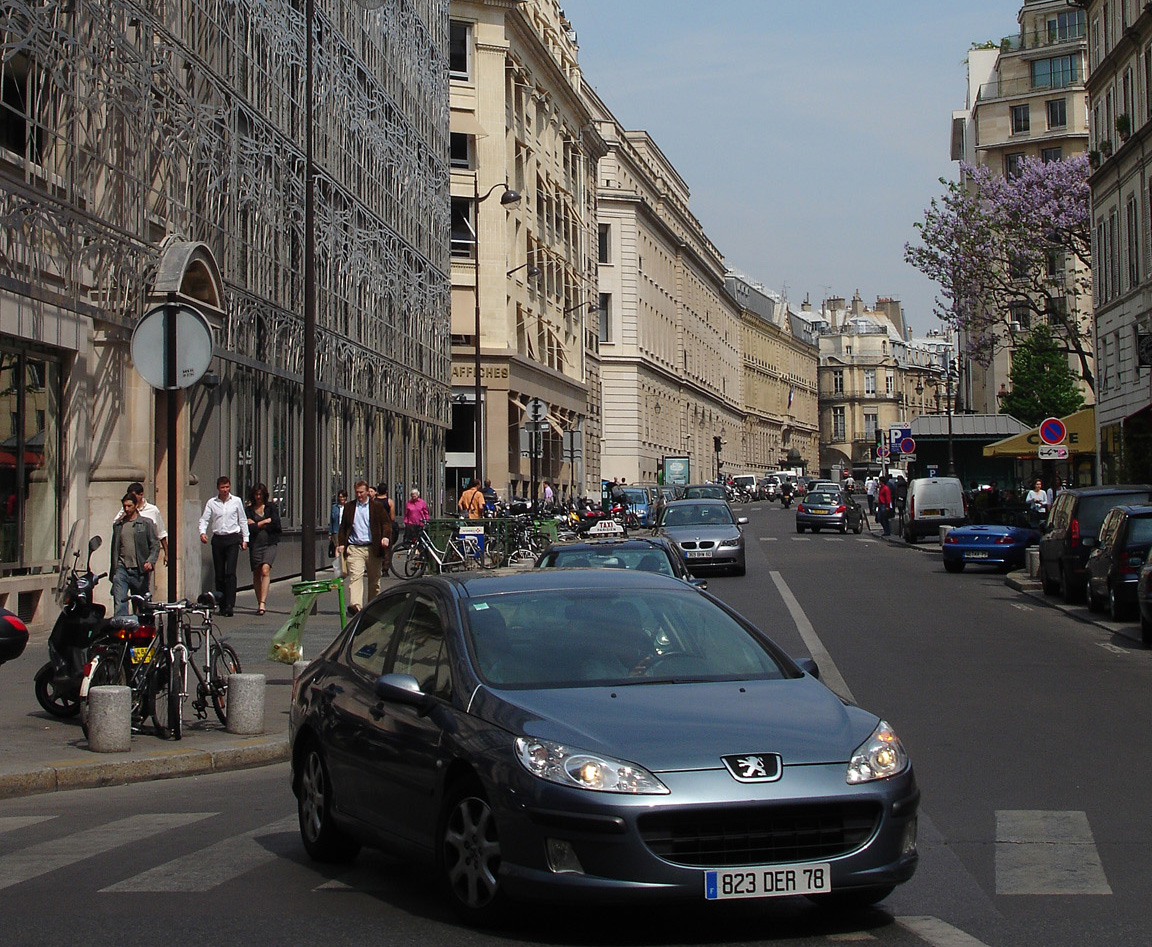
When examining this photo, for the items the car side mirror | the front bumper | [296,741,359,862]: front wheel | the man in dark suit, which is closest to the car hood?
the front bumper

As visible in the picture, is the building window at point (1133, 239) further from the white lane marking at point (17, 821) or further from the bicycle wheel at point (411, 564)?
the white lane marking at point (17, 821)

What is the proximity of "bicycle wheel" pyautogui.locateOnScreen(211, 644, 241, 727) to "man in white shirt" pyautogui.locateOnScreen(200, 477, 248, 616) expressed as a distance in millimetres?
9747

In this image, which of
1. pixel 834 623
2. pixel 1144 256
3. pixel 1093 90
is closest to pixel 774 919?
pixel 834 623

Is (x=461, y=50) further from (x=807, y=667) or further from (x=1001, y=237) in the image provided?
(x=807, y=667)

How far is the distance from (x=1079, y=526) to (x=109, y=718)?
17471mm

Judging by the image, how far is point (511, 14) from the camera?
63406mm

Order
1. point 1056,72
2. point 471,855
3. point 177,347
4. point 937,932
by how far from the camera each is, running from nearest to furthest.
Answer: point 937,932 < point 471,855 < point 177,347 < point 1056,72

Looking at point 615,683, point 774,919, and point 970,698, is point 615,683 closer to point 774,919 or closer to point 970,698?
point 774,919

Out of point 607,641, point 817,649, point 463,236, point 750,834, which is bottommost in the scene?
point 817,649

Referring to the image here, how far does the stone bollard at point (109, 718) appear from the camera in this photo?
38.2ft

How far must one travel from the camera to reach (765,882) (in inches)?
231

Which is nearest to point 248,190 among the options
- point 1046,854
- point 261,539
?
point 261,539

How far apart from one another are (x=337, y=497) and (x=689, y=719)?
96.4 ft

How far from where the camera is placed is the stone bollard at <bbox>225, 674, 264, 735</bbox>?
12.5 metres
